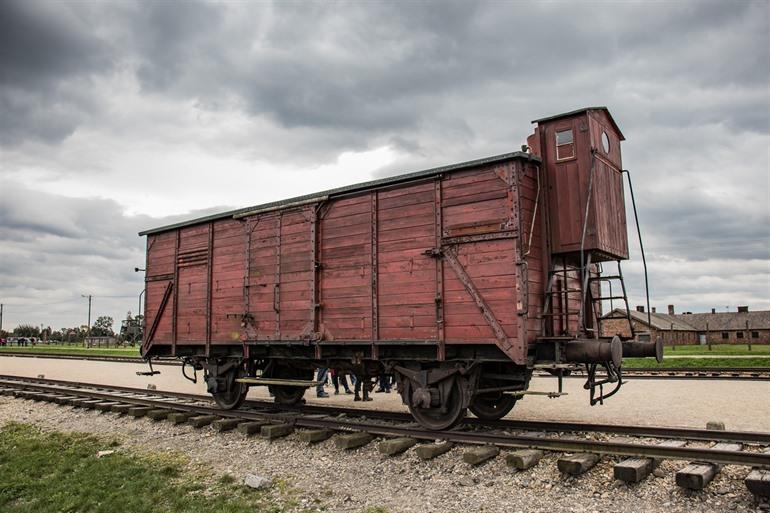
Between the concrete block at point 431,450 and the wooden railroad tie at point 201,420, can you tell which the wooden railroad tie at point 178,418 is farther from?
the concrete block at point 431,450

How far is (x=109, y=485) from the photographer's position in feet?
24.5

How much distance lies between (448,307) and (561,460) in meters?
3.05

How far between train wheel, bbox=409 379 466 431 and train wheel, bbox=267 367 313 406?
13.1 ft

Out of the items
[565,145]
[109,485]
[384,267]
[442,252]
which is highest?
[565,145]

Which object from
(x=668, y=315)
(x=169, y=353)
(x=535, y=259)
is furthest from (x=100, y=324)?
(x=535, y=259)

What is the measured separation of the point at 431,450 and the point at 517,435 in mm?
1365

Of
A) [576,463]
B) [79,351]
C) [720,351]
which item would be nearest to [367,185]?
[576,463]

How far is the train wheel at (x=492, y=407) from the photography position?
998 centimetres

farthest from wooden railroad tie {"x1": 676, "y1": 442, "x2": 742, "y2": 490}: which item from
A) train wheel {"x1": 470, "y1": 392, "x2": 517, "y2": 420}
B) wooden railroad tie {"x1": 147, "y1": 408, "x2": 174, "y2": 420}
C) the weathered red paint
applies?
wooden railroad tie {"x1": 147, "y1": 408, "x2": 174, "y2": 420}

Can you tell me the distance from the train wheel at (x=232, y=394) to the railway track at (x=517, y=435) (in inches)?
17.4

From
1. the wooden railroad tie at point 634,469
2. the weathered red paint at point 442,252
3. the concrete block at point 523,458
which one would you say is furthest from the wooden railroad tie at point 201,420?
the wooden railroad tie at point 634,469

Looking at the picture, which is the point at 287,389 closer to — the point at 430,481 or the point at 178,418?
the point at 178,418

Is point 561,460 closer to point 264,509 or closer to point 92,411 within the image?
point 264,509

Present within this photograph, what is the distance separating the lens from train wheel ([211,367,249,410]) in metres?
12.0
